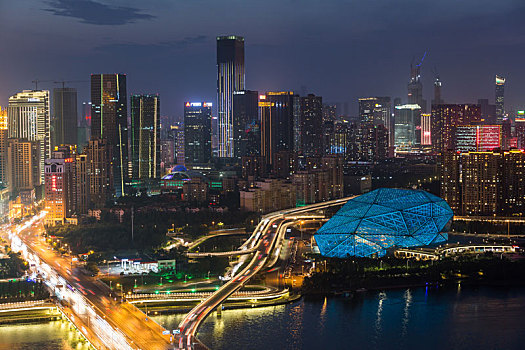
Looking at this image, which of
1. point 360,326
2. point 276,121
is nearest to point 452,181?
point 360,326

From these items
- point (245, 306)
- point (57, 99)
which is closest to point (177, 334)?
point (245, 306)

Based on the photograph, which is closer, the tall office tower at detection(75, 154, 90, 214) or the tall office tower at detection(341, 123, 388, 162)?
the tall office tower at detection(75, 154, 90, 214)

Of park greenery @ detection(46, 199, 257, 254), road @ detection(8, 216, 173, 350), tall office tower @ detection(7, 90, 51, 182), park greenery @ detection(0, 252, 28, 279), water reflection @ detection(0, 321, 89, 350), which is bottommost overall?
water reflection @ detection(0, 321, 89, 350)

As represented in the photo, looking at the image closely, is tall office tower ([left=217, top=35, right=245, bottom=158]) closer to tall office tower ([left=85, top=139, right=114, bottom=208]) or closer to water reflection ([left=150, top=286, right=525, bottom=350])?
tall office tower ([left=85, top=139, right=114, bottom=208])

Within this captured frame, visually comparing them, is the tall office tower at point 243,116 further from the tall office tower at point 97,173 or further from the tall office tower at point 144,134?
the tall office tower at point 97,173

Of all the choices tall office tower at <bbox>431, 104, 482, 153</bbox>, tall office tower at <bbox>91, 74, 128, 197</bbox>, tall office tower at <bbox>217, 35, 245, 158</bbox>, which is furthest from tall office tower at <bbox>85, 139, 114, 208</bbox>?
tall office tower at <bbox>431, 104, 482, 153</bbox>

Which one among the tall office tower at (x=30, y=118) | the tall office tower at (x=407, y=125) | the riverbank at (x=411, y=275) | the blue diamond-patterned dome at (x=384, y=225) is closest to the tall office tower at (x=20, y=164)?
the tall office tower at (x=30, y=118)
